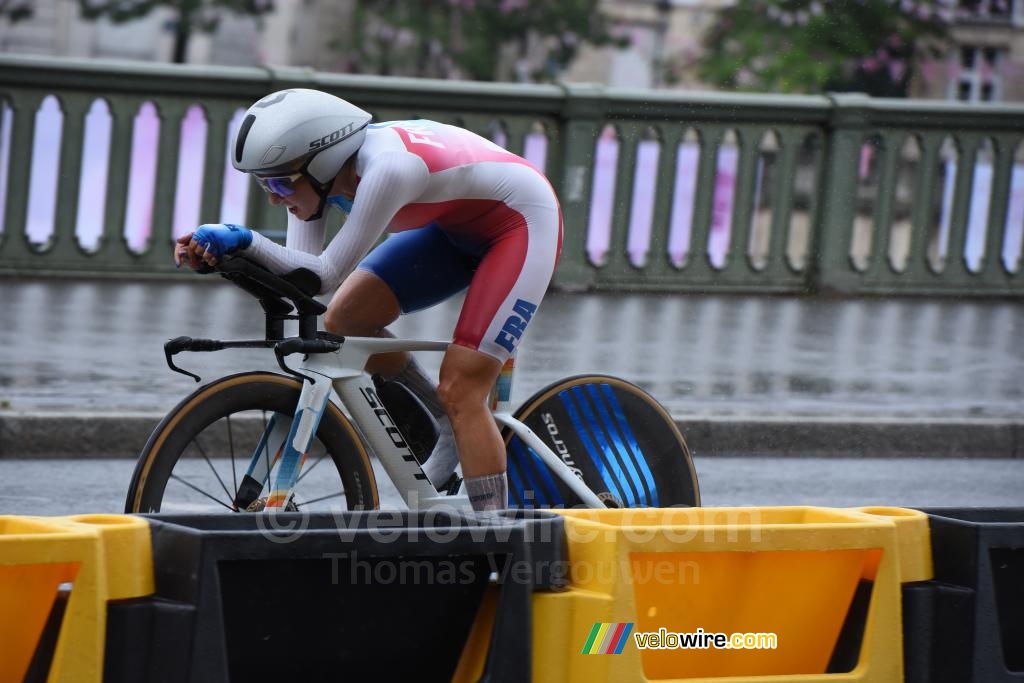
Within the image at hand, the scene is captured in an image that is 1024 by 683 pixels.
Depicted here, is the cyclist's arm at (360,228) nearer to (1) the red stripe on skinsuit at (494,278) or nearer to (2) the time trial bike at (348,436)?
(2) the time trial bike at (348,436)

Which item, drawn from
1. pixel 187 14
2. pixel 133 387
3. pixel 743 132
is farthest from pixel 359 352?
pixel 187 14

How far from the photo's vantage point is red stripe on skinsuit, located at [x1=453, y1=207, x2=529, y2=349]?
5.20 metres

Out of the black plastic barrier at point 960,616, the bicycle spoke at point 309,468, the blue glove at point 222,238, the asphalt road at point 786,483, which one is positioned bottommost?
the asphalt road at point 786,483

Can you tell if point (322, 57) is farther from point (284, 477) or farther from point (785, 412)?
point (284, 477)

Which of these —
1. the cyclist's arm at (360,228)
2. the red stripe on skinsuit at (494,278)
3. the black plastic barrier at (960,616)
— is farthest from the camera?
the red stripe on skinsuit at (494,278)

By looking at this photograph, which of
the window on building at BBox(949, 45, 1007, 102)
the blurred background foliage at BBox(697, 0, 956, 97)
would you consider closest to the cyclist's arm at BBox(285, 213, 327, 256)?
the blurred background foliage at BBox(697, 0, 956, 97)

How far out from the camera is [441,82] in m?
14.5

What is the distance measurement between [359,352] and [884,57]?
3037cm

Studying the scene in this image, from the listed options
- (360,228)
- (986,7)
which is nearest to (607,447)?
(360,228)

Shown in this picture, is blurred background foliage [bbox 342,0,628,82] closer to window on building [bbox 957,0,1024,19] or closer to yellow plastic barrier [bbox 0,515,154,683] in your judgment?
window on building [bbox 957,0,1024,19]

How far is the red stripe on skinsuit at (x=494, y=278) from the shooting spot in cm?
520

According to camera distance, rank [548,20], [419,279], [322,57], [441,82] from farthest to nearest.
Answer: [322,57] → [548,20] → [441,82] → [419,279]

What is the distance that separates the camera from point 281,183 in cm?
498

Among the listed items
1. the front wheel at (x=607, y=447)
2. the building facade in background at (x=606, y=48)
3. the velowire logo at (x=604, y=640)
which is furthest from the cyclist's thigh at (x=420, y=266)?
the building facade in background at (x=606, y=48)
